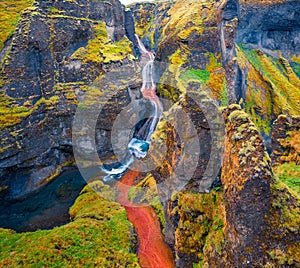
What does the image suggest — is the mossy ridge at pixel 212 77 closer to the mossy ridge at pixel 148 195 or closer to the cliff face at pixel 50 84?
the cliff face at pixel 50 84

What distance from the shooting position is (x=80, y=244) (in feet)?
52.3

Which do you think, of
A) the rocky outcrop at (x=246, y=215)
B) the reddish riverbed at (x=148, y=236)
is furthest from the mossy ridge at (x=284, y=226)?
the reddish riverbed at (x=148, y=236)

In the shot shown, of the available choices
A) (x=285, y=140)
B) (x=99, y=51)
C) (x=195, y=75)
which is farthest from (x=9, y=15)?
(x=285, y=140)

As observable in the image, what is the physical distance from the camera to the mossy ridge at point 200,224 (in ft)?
40.9

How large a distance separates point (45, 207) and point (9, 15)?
23182mm

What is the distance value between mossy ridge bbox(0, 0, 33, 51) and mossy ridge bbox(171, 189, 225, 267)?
26.4 meters

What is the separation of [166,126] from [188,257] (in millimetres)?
8522

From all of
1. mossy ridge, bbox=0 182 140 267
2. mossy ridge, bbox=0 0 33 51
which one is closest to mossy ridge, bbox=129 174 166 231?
mossy ridge, bbox=0 182 140 267

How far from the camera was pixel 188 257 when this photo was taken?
13.9 meters

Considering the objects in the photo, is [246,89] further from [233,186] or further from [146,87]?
[233,186]

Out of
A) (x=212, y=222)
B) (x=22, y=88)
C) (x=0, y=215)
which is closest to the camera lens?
(x=212, y=222)

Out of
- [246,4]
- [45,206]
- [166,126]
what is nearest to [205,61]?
[246,4]

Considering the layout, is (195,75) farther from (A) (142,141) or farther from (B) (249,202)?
(B) (249,202)

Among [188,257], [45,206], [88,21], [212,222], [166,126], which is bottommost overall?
[45,206]
